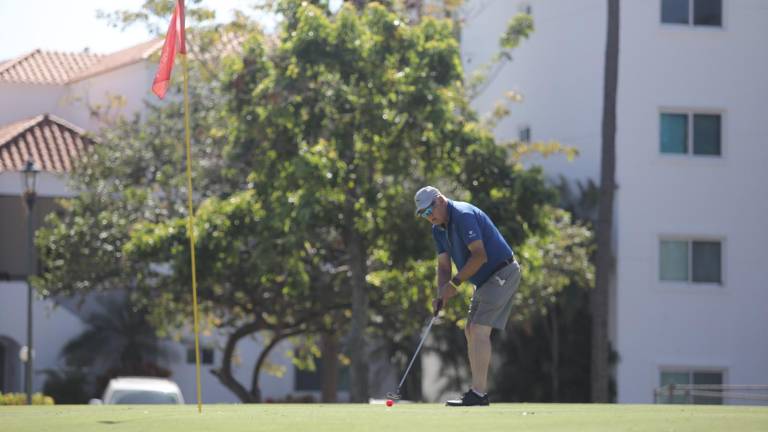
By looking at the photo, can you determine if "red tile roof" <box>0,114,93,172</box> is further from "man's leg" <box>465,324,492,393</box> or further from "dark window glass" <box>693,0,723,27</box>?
"man's leg" <box>465,324,492,393</box>

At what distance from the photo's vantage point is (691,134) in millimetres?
35562

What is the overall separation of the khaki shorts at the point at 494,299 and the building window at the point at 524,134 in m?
25.8

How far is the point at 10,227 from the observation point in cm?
4228

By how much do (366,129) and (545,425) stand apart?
1498 centimetres

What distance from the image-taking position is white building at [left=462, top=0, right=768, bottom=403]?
35156 millimetres

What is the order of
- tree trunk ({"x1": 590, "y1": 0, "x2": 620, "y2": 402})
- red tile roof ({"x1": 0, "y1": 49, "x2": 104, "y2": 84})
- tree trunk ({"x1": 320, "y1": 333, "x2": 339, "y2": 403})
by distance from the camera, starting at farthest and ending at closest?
red tile roof ({"x1": 0, "y1": 49, "x2": 104, "y2": 84})
tree trunk ({"x1": 320, "y1": 333, "x2": 339, "y2": 403})
tree trunk ({"x1": 590, "y1": 0, "x2": 620, "y2": 402})

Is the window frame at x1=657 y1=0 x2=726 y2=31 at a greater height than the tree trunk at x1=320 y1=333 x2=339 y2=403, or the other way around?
the window frame at x1=657 y1=0 x2=726 y2=31

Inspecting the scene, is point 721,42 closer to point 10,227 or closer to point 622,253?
point 622,253

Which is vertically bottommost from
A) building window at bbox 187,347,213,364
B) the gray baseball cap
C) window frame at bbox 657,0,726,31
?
building window at bbox 187,347,213,364

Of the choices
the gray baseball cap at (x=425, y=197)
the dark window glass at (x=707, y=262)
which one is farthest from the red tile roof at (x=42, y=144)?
the gray baseball cap at (x=425, y=197)

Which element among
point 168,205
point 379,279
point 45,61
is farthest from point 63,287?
point 45,61

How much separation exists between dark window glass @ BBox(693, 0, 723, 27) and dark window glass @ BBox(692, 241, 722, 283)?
501 cm

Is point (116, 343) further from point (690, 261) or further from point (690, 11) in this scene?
point (690, 11)

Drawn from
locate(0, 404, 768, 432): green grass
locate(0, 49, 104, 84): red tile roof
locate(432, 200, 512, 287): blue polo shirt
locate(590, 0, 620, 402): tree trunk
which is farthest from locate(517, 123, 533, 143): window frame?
locate(432, 200, 512, 287): blue polo shirt
